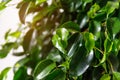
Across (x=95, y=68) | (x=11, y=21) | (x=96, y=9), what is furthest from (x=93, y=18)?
(x=11, y=21)

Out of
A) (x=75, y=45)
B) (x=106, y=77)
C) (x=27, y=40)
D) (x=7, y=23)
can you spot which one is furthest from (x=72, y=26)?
(x=7, y=23)

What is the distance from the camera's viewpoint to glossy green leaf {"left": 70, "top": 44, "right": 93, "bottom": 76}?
0.59 m

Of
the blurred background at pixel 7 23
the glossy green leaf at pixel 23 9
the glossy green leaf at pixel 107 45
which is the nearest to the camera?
the glossy green leaf at pixel 107 45

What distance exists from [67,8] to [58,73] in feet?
0.88

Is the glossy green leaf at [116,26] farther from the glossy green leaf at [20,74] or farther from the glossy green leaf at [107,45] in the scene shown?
the glossy green leaf at [20,74]

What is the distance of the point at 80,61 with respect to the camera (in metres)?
0.60

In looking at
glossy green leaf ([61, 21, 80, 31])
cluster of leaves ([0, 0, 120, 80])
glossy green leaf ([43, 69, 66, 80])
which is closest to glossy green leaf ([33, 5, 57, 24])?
cluster of leaves ([0, 0, 120, 80])

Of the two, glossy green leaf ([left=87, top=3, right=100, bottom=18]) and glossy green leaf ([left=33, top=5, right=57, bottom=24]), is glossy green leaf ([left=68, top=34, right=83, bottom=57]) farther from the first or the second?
glossy green leaf ([left=33, top=5, right=57, bottom=24])

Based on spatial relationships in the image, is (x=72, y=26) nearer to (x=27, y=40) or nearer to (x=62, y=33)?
(x=62, y=33)

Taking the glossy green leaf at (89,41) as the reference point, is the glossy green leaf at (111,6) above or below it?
above

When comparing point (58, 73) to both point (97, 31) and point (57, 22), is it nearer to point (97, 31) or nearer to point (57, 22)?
point (97, 31)

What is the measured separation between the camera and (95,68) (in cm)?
64

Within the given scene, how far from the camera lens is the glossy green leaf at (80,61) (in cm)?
59

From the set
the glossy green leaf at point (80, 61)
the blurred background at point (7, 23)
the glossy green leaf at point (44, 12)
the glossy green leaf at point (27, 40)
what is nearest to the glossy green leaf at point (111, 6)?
the glossy green leaf at point (80, 61)
